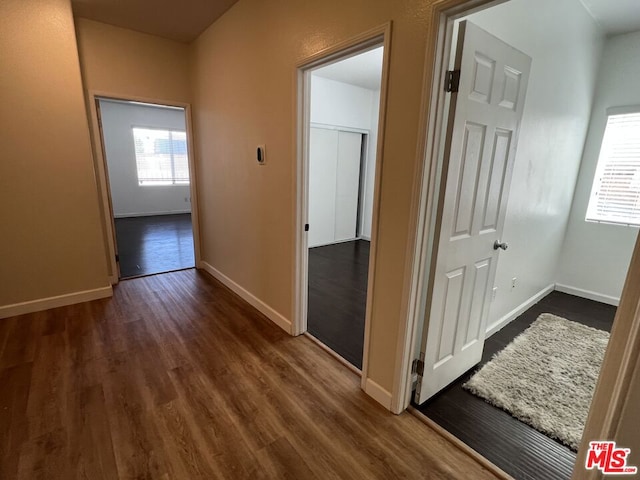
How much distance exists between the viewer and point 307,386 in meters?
1.98

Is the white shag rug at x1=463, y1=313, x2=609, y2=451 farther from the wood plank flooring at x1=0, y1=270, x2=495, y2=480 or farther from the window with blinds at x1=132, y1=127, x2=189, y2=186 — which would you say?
the window with blinds at x1=132, y1=127, x2=189, y2=186

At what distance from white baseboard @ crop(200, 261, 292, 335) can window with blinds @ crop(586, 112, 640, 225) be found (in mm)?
3654

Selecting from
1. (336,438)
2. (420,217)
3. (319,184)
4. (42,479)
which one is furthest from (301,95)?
(319,184)

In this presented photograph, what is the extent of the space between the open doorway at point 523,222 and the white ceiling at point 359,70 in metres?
1.88

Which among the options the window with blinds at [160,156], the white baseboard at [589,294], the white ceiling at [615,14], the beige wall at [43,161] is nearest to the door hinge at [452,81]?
the white ceiling at [615,14]

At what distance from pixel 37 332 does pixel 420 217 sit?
3177 mm

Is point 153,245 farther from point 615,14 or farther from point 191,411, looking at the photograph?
point 615,14

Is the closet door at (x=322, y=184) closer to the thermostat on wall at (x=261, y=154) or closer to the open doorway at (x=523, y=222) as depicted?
the thermostat on wall at (x=261, y=154)

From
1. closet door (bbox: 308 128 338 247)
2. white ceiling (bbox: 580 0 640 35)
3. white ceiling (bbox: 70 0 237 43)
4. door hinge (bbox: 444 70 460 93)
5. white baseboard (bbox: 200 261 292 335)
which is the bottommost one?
white baseboard (bbox: 200 261 292 335)

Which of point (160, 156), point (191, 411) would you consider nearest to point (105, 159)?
point (191, 411)

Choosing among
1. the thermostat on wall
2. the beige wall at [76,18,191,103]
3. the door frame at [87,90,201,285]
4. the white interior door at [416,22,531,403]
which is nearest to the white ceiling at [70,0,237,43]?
the beige wall at [76,18,191,103]

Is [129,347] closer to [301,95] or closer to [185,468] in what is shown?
[185,468]

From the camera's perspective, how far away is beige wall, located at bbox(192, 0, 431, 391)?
1.50 meters

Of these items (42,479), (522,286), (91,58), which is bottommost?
(42,479)
